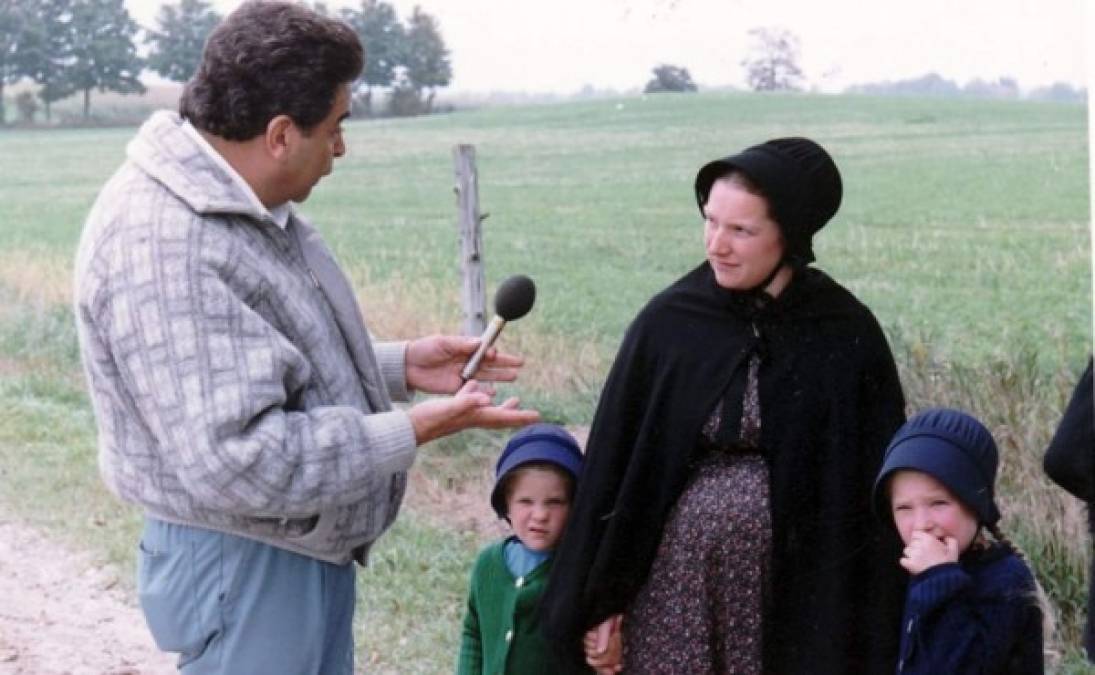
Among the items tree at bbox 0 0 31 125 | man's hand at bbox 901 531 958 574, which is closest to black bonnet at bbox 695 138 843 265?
man's hand at bbox 901 531 958 574

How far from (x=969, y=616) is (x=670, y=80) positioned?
9492 mm

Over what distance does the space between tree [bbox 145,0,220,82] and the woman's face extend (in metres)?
9.45

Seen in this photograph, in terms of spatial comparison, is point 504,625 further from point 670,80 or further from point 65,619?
point 670,80

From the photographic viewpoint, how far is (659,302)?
3.94m

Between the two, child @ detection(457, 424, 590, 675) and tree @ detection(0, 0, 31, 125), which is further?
tree @ detection(0, 0, 31, 125)

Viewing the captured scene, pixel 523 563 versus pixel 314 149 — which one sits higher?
pixel 314 149

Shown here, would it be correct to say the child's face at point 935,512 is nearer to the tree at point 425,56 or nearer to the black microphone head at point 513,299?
the black microphone head at point 513,299

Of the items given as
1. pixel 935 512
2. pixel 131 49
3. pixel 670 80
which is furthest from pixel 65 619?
pixel 131 49

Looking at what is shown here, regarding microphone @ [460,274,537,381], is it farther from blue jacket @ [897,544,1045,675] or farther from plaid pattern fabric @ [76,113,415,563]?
blue jacket @ [897,544,1045,675]

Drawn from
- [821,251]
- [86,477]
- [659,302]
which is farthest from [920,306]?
[659,302]

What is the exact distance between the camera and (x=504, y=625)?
13.4 feet

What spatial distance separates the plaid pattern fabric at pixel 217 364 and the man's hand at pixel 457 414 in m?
0.08

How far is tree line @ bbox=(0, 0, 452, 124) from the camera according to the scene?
13.0 meters

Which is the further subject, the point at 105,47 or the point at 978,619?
the point at 105,47
